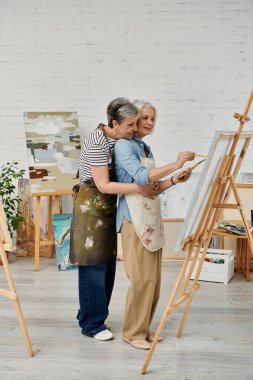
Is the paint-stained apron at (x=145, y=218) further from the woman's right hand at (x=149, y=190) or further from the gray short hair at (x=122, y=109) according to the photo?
the gray short hair at (x=122, y=109)

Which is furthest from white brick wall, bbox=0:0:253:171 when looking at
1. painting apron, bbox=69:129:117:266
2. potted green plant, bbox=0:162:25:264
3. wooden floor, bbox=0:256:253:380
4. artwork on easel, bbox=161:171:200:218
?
painting apron, bbox=69:129:117:266

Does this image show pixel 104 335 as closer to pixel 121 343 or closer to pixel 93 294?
pixel 121 343

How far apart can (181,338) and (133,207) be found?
83 centimetres

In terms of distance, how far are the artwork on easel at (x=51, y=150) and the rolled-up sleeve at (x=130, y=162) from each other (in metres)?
2.28

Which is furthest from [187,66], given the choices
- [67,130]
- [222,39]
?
[67,130]

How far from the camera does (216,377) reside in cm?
275

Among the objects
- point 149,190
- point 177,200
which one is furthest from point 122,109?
point 177,200

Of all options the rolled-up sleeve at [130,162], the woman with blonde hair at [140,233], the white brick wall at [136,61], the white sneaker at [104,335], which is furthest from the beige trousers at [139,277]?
the white brick wall at [136,61]

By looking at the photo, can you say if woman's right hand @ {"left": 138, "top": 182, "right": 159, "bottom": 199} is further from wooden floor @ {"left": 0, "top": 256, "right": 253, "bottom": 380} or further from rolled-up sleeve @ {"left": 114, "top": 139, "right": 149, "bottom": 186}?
wooden floor @ {"left": 0, "top": 256, "right": 253, "bottom": 380}

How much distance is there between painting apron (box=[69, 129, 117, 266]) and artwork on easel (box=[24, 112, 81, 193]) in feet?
6.79

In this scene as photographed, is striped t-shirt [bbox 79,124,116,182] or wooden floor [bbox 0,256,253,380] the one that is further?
striped t-shirt [bbox 79,124,116,182]

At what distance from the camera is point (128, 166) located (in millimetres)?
2959

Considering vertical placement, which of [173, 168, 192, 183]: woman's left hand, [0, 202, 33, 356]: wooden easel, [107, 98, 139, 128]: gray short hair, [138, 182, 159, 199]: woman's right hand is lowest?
[0, 202, 33, 356]: wooden easel

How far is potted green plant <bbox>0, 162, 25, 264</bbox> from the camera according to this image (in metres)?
5.47
